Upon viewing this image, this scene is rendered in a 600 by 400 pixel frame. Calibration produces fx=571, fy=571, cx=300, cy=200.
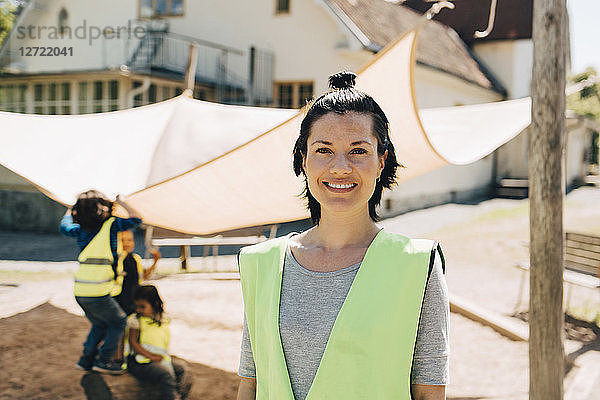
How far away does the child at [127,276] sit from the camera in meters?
4.07

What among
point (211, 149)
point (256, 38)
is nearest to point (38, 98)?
point (256, 38)

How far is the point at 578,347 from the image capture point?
16.6ft

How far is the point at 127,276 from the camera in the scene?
13.8 feet

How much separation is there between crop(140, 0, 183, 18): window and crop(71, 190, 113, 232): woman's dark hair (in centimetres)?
1248

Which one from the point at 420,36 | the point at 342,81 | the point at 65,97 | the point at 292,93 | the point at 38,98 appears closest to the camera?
the point at 342,81

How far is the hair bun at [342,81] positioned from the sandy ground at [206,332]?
2.98 meters

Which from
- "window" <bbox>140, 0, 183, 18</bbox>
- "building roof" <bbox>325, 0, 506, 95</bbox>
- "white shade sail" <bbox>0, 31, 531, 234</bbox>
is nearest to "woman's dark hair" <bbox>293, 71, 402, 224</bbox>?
"white shade sail" <bbox>0, 31, 531, 234</bbox>

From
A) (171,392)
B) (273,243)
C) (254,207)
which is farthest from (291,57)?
(273,243)

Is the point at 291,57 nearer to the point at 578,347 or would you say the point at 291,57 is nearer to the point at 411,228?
the point at 411,228

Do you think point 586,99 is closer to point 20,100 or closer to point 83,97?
point 83,97

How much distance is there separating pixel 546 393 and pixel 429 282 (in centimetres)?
235

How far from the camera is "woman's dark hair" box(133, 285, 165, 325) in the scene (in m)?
3.79

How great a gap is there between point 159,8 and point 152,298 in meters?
13.2

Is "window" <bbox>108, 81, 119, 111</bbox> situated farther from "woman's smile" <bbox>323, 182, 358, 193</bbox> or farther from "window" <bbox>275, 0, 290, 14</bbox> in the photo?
"woman's smile" <bbox>323, 182, 358, 193</bbox>
